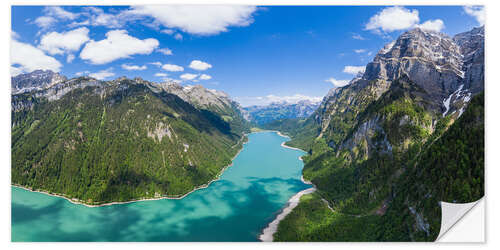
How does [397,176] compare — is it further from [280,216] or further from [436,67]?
[436,67]

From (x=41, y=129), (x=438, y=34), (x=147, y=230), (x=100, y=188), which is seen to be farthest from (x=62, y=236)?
(x=438, y=34)

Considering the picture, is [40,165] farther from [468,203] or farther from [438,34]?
[438,34]

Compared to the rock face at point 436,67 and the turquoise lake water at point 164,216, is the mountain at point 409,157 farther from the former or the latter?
the turquoise lake water at point 164,216

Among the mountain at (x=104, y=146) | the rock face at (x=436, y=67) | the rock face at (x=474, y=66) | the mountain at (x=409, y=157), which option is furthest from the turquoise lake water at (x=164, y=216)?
the rock face at (x=474, y=66)

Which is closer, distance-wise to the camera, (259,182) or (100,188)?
(100,188)

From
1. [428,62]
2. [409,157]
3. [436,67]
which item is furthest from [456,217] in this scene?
[428,62]
